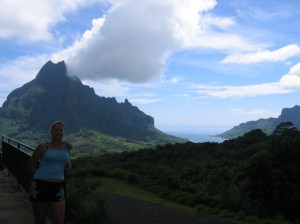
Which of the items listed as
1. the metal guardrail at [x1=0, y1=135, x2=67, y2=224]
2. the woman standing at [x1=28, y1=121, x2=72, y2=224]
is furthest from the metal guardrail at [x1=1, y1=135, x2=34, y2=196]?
the woman standing at [x1=28, y1=121, x2=72, y2=224]

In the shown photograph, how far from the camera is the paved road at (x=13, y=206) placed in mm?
6176

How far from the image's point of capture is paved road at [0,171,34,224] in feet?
20.3

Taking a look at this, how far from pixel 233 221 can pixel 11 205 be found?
706 centimetres

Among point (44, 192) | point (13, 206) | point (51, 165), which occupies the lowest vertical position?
point (13, 206)

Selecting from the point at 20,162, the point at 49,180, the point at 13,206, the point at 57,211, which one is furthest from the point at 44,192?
the point at 20,162

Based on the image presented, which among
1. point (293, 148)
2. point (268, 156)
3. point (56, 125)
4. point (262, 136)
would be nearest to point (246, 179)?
point (268, 156)

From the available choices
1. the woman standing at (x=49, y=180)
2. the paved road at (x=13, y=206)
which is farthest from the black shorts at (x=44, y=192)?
the paved road at (x=13, y=206)

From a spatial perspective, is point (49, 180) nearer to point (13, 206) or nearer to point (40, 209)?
point (40, 209)

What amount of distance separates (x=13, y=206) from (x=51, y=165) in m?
Answer: 3.18

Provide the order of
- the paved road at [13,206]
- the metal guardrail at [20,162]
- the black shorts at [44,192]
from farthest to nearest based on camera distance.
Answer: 1. the metal guardrail at [20,162]
2. the paved road at [13,206]
3. the black shorts at [44,192]

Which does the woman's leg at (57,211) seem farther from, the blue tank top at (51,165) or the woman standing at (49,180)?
the blue tank top at (51,165)

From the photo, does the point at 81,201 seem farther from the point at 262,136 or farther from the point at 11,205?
the point at 262,136

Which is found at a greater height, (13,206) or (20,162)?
(20,162)

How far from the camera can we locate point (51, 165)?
432 cm
